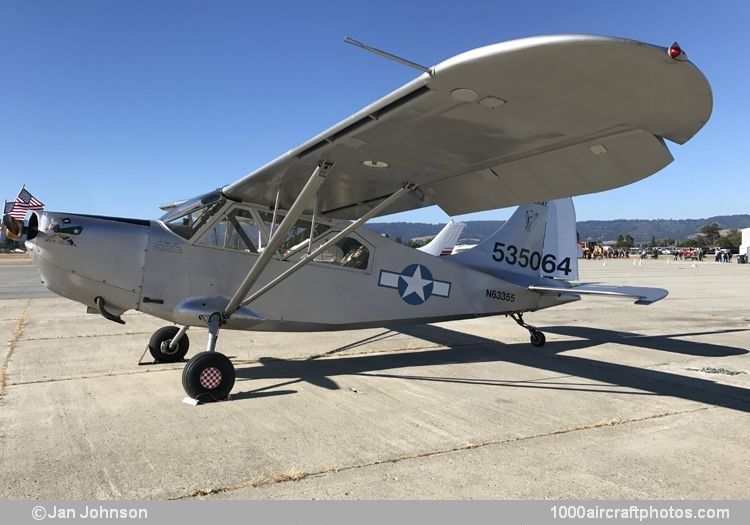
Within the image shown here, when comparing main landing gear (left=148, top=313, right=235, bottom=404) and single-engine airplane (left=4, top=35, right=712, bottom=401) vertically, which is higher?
single-engine airplane (left=4, top=35, right=712, bottom=401)

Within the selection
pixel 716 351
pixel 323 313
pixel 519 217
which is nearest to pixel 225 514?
pixel 323 313

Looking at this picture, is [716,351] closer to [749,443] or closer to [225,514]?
[749,443]

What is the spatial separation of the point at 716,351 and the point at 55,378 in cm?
985

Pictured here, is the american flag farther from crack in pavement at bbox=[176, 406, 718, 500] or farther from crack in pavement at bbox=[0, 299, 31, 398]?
crack in pavement at bbox=[176, 406, 718, 500]

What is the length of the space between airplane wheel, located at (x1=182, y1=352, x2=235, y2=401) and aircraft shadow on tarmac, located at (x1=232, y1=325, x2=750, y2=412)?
0.24 m

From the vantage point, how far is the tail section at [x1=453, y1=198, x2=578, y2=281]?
8.59 meters

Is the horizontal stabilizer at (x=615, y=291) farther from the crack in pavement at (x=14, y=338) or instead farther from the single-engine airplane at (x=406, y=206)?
the crack in pavement at (x=14, y=338)

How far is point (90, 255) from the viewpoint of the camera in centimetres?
558

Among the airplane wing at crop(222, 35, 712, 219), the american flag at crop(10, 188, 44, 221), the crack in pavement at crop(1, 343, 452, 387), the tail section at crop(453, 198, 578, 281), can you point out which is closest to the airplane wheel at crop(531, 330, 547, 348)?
the tail section at crop(453, 198, 578, 281)

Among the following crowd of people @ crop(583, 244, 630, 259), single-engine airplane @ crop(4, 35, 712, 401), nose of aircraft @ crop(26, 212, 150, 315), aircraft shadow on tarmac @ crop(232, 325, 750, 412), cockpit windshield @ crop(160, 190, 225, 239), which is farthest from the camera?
crowd of people @ crop(583, 244, 630, 259)

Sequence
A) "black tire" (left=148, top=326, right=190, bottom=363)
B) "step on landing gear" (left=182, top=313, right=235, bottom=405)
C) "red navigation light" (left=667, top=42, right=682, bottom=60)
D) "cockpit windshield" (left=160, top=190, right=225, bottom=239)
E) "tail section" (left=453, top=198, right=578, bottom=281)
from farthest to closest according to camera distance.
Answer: "tail section" (left=453, top=198, right=578, bottom=281) → "black tire" (left=148, top=326, right=190, bottom=363) → "cockpit windshield" (left=160, top=190, right=225, bottom=239) → "step on landing gear" (left=182, top=313, right=235, bottom=405) → "red navigation light" (left=667, top=42, right=682, bottom=60)

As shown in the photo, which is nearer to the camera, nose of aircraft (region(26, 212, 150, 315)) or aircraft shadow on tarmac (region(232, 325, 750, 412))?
nose of aircraft (region(26, 212, 150, 315))

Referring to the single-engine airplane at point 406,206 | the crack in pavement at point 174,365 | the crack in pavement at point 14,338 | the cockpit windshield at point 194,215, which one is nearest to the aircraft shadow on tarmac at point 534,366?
the crack in pavement at point 174,365

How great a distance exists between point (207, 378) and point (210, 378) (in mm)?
30
